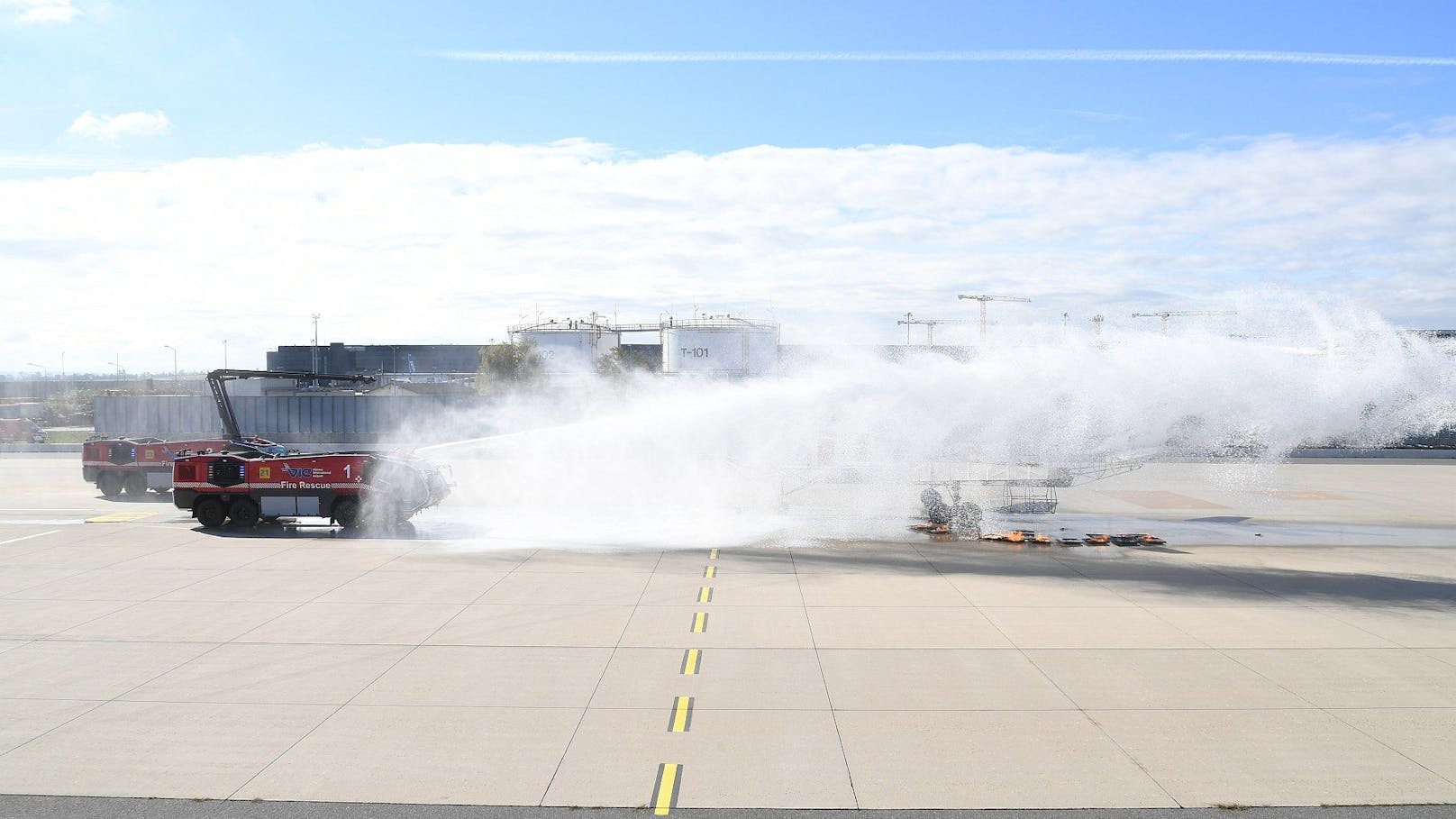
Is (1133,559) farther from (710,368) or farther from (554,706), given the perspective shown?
(710,368)

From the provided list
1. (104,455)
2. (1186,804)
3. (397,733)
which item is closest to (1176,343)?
(1186,804)

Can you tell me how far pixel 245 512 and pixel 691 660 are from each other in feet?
57.7

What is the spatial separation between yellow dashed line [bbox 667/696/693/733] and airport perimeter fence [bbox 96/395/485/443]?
47.1 meters

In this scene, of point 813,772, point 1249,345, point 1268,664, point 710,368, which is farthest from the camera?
point 710,368

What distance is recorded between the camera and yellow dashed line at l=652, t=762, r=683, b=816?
906 centimetres

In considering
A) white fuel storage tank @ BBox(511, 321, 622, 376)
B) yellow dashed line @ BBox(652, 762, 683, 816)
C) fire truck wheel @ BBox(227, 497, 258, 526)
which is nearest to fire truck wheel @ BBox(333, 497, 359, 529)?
fire truck wheel @ BBox(227, 497, 258, 526)

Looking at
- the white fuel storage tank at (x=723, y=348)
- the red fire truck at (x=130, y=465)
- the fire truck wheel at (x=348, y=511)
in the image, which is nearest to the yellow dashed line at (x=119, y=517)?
the red fire truck at (x=130, y=465)

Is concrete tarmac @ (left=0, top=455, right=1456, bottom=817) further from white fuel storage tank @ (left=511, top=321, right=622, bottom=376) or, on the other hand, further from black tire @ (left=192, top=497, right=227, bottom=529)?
white fuel storage tank @ (left=511, top=321, right=622, bottom=376)

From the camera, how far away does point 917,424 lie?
26.7m

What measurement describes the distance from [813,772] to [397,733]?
15.9ft

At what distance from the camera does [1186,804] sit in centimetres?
921

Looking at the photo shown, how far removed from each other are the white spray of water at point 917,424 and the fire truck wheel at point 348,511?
135 inches

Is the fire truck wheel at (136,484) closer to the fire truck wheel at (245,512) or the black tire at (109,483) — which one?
the black tire at (109,483)

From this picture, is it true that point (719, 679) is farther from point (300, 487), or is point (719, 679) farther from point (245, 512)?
point (245, 512)
